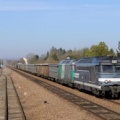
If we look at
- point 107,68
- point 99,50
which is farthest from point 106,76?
point 99,50

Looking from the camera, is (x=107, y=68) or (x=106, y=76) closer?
(x=106, y=76)

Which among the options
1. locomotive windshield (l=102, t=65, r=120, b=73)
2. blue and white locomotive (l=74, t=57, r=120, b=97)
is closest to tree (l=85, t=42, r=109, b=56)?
blue and white locomotive (l=74, t=57, r=120, b=97)

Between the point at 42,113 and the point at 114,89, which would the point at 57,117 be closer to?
the point at 42,113


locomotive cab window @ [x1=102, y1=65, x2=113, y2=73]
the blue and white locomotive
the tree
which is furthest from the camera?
the tree

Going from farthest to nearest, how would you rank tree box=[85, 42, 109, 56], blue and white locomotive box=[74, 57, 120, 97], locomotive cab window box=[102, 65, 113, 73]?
tree box=[85, 42, 109, 56] < locomotive cab window box=[102, 65, 113, 73] < blue and white locomotive box=[74, 57, 120, 97]

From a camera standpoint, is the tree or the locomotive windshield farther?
the tree

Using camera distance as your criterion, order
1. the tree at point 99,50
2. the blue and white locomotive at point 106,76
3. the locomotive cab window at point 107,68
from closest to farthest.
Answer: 1. the blue and white locomotive at point 106,76
2. the locomotive cab window at point 107,68
3. the tree at point 99,50

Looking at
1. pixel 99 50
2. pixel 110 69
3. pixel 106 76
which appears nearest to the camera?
pixel 106 76

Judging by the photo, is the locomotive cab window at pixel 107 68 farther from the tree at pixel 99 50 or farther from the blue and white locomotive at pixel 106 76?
the tree at pixel 99 50

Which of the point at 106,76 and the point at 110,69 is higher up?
the point at 110,69

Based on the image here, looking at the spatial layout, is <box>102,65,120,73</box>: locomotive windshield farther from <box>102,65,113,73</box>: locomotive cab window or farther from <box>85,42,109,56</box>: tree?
<box>85,42,109,56</box>: tree

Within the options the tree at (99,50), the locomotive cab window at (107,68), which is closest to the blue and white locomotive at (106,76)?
the locomotive cab window at (107,68)

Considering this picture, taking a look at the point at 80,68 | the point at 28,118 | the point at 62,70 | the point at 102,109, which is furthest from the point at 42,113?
the point at 62,70

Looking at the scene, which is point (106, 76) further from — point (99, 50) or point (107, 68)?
point (99, 50)
